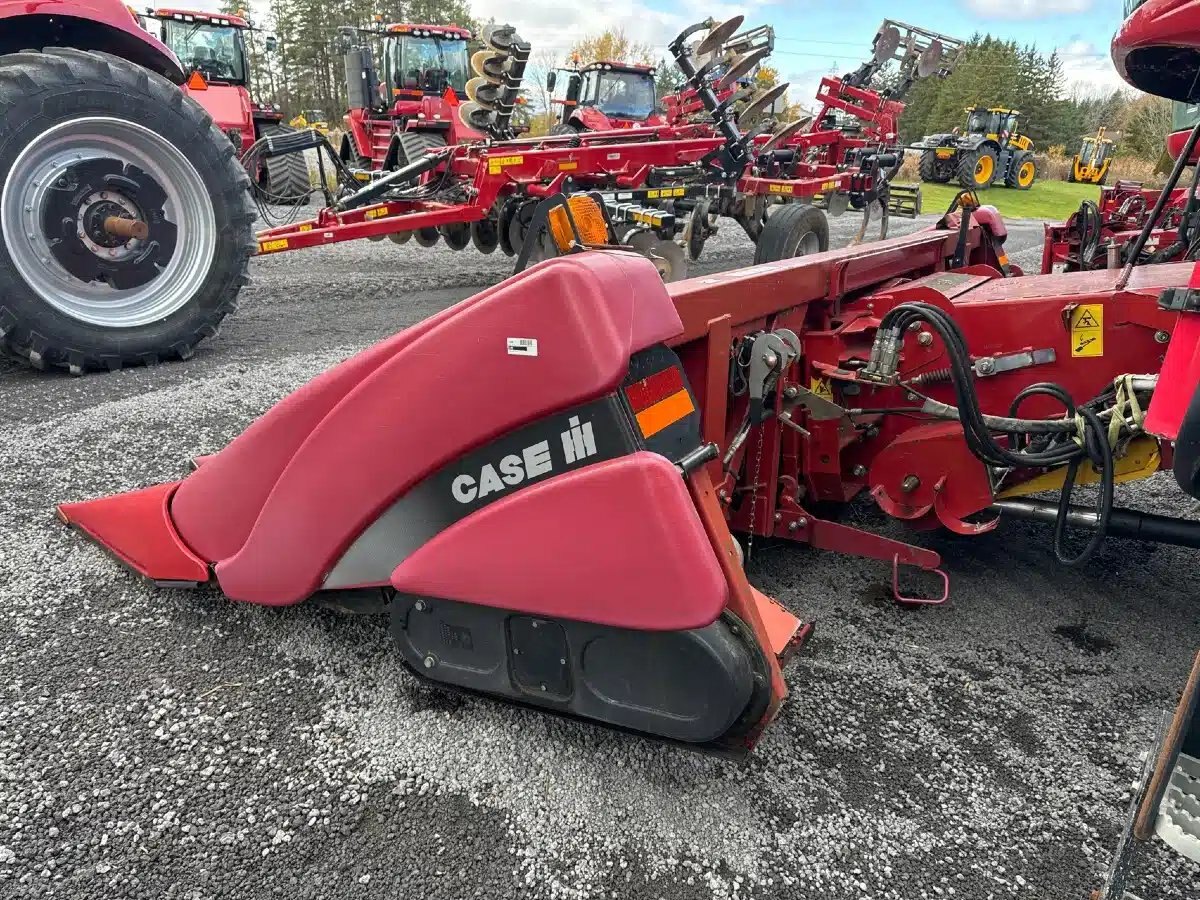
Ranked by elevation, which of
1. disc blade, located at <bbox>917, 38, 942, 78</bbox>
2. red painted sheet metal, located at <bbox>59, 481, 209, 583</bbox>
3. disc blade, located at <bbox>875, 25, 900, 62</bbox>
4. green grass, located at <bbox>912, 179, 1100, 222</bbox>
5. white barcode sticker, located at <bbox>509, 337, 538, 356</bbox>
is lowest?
green grass, located at <bbox>912, 179, 1100, 222</bbox>

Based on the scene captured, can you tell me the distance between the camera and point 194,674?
197cm

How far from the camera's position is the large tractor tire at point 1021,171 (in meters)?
25.1

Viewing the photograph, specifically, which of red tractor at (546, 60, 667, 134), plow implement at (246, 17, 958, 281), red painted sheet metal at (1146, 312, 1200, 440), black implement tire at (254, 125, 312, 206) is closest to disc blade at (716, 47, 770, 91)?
plow implement at (246, 17, 958, 281)

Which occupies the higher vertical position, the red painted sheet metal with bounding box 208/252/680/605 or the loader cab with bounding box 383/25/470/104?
the loader cab with bounding box 383/25/470/104

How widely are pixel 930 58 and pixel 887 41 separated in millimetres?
716

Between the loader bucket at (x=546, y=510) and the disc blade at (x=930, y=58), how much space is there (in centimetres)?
1221

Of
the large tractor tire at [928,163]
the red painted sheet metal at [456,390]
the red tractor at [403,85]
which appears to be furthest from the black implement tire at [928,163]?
the red painted sheet metal at [456,390]

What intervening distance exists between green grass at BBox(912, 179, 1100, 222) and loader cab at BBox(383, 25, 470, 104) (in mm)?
10619

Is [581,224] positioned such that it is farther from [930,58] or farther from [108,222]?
[930,58]

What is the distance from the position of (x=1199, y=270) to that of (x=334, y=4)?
42334 mm

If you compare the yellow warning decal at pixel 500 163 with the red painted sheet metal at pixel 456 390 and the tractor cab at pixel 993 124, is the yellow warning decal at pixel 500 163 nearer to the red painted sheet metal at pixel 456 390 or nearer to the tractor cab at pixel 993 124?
the red painted sheet metal at pixel 456 390

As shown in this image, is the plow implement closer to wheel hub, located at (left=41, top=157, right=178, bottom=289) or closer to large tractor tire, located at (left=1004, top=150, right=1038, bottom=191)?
wheel hub, located at (left=41, top=157, right=178, bottom=289)

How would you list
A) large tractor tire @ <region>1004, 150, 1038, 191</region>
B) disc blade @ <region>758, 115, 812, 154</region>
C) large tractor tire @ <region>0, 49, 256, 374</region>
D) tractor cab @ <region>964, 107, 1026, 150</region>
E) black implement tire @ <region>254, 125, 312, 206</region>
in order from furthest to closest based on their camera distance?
large tractor tire @ <region>1004, 150, 1038, 191</region>, tractor cab @ <region>964, 107, 1026, 150</region>, black implement tire @ <region>254, 125, 312, 206</region>, disc blade @ <region>758, 115, 812, 154</region>, large tractor tire @ <region>0, 49, 256, 374</region>

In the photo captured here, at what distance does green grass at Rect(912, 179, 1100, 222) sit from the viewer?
19.7 m
